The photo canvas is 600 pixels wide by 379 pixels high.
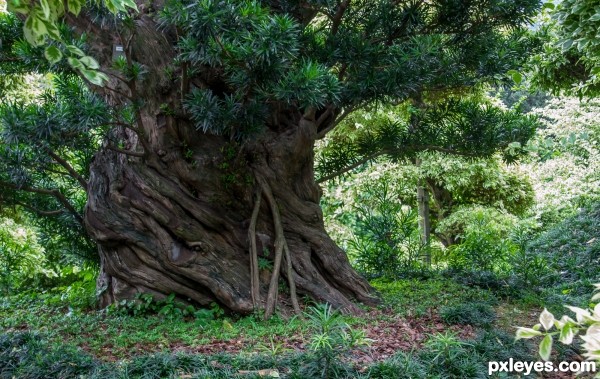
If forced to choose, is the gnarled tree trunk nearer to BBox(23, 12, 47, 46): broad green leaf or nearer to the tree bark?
the tree bark

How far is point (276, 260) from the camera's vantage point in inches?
209

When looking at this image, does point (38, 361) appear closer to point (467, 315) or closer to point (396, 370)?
point (396, 370)

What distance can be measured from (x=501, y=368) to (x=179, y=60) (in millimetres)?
3271

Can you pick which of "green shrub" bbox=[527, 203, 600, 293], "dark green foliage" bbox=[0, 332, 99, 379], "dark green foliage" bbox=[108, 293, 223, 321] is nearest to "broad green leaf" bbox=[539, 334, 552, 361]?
"dark green foliage" bbox=[0, 332, 99, 379]

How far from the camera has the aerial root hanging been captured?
16.7 feet

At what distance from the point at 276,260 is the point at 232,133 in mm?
1369

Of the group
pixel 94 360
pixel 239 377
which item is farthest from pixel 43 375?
pixel 239 377

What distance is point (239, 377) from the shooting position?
338 cm

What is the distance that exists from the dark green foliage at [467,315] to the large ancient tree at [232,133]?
0.93 metres

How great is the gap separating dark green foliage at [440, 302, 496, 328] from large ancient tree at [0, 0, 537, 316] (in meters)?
0.93

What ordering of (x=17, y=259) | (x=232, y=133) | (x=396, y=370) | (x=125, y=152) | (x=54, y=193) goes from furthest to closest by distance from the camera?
(x=17, y=259) → (x=54, y=193) → (x=125, y=152) → (x=232, y=133) → (x=396, y=370)

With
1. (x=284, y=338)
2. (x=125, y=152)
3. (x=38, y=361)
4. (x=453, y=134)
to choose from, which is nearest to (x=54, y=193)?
(x=125, y=152)

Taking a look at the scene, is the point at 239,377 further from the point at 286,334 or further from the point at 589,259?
the point at 589,259

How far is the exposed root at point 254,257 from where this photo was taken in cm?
512
